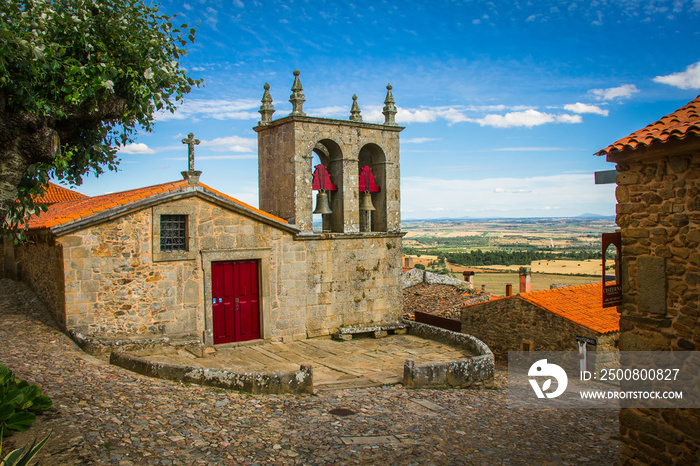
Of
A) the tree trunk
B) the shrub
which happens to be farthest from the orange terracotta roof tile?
the tree trunk

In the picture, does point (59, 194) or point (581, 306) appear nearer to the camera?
point (581, 306)

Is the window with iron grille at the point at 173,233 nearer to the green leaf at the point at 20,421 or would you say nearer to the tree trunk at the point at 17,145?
the tree trunk at the point at 17,145

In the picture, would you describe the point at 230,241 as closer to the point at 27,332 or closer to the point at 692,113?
the point at 27,332

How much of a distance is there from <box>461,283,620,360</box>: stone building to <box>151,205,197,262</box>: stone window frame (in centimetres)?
1252

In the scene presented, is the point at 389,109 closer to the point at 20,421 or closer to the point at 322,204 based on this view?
the point at 322,204

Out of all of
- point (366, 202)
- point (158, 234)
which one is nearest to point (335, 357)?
point (366, 202)

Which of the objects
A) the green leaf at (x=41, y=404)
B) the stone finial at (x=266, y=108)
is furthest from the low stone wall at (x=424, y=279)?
the green leaf at (x=41, y=404)

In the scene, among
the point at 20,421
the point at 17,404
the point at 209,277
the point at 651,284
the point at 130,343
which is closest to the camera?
the point at 20,421

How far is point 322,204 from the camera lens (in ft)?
47.0

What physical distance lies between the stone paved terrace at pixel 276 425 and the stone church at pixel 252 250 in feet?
5.79

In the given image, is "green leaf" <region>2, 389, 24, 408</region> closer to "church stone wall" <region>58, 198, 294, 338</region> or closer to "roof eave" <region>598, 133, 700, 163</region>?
"church stone wall" <region>58, 198, 294, 338</region>

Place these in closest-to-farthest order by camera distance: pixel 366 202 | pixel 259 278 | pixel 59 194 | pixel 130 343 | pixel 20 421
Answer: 1. pixel 20 421
2. pixel 130 343
3. pixel 259 278
4. pixel 366 202
5. pixel 59 194

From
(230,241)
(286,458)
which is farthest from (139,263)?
(286,458)

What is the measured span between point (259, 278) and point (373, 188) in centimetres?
430
